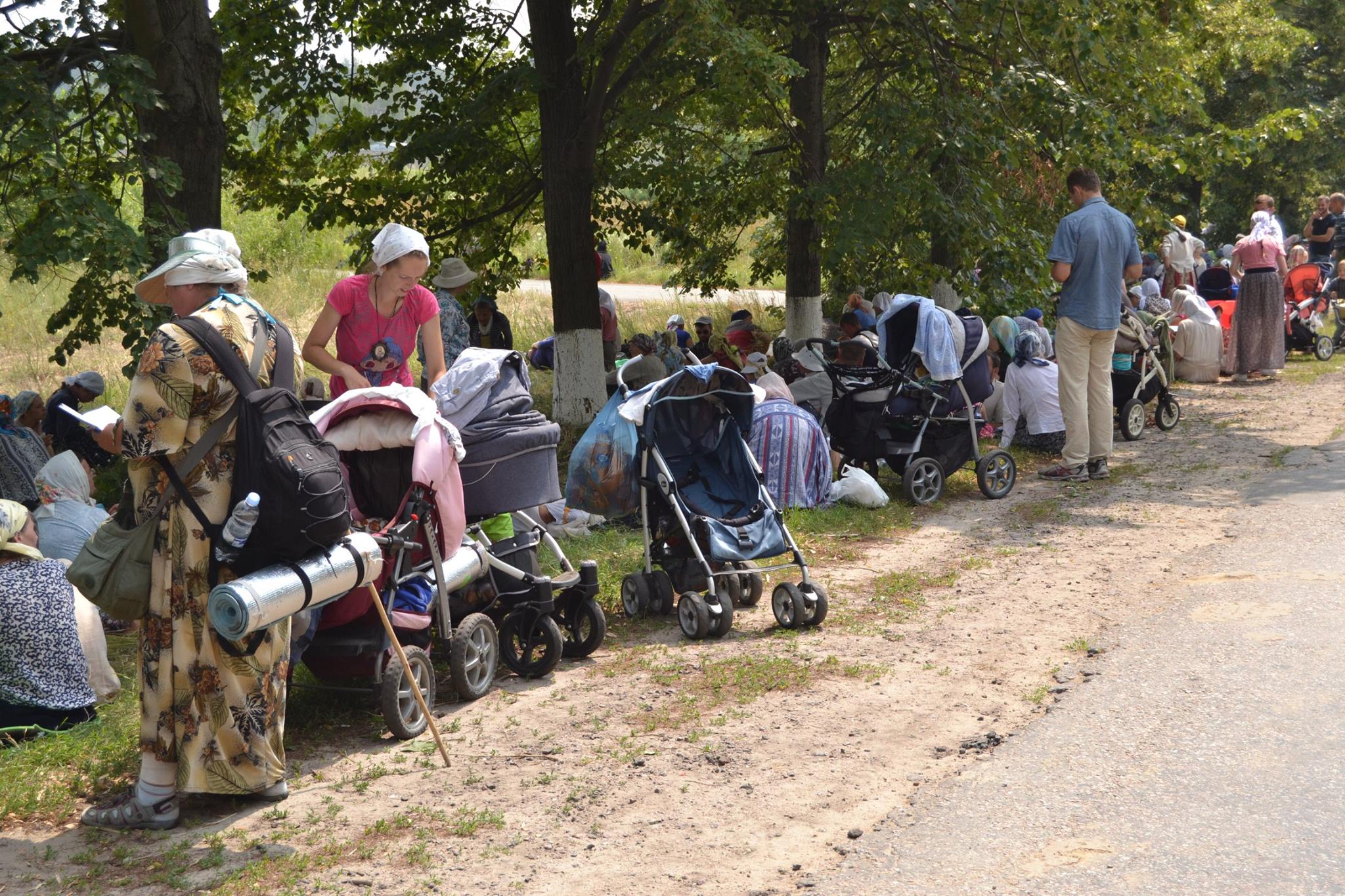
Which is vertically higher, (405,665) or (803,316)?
(803,316)

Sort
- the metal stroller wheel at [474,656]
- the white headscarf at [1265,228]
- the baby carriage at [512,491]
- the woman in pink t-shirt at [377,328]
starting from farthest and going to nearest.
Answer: the white headscarf at [1265,228] < the woman in pink t-shirt at [377,328] < the baby carriage at [512,491] < the metal stroller wheel at [474,656]

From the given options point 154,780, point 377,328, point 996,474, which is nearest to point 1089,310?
point 996,474

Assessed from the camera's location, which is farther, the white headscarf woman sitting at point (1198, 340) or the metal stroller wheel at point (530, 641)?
the white headscarf woman sitting at point (1198, 340)

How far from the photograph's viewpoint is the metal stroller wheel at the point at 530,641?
20.5ft

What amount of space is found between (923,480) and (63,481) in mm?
5829

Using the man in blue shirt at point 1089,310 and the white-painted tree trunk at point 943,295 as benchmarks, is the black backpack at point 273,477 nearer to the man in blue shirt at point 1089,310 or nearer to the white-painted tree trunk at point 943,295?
the man in blue shirt at point 1089,310

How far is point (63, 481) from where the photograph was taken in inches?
315

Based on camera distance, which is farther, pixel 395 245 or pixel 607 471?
pixel 607 471

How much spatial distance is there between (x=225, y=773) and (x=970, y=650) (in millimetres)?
3503

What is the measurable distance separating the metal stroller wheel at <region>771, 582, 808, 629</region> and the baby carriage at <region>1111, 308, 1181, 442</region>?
6.07 metres

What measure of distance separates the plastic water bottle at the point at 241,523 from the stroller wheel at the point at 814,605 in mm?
3228

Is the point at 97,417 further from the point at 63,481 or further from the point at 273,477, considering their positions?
the point at 63,481

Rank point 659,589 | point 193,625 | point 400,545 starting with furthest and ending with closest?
point 659,589 < point 400,545 < point 193,625

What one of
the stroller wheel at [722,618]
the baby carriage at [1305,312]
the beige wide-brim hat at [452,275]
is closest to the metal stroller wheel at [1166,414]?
the baby carriage at [1305,312]
